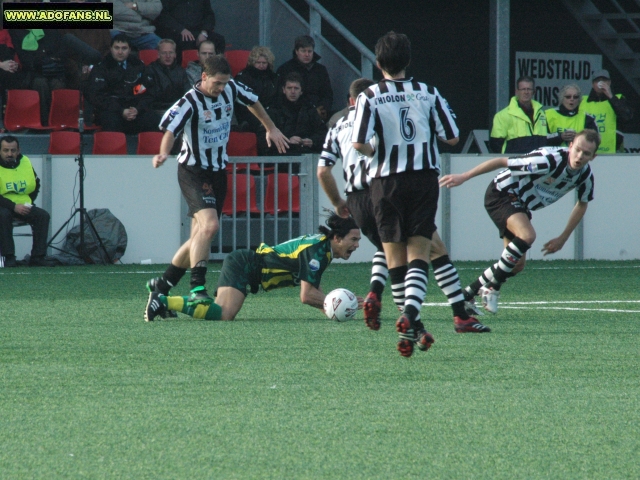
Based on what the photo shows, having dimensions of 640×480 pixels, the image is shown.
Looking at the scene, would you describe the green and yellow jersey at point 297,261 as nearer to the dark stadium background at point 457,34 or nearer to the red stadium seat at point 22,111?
the red stadium seat at point 22,111

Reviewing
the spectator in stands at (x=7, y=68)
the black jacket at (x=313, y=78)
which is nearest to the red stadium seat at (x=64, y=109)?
the spectator in stands at (x=7, y=68)

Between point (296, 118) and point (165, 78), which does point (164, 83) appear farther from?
point (296, 118)

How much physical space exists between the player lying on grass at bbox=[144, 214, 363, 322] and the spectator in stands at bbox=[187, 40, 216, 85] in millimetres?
7517

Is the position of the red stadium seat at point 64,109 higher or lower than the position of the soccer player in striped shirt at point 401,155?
higher

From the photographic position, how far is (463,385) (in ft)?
16.6

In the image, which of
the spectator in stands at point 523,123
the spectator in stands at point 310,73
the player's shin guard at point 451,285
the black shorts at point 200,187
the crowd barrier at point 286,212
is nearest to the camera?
the player's shin guard at point 451,285

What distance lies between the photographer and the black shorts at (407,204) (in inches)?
241

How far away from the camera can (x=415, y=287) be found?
238 inches

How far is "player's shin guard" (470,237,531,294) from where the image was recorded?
8.45 meters

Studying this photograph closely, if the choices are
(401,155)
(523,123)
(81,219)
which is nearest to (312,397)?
(401,155)

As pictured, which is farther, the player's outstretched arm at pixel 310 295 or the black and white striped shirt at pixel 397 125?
the player's outstretched arm at pixel 310 295

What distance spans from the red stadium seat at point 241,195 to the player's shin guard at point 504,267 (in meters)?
6.11

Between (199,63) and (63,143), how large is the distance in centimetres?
231

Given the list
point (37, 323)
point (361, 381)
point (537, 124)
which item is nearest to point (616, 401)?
→ point (361, 381)
